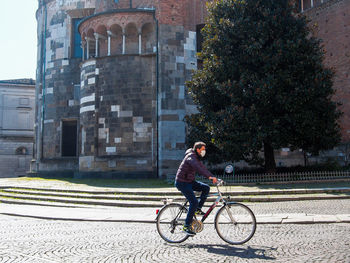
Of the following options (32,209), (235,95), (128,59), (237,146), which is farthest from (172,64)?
(32,209)

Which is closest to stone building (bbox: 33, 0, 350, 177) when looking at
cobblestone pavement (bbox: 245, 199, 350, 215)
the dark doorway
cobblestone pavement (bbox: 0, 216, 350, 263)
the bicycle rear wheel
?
the dark doorway

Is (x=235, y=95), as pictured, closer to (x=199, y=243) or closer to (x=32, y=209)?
(x=32, y=209)

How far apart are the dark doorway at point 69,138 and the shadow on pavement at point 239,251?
23.4 metres

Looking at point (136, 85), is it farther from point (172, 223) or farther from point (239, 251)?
point (239, 251)

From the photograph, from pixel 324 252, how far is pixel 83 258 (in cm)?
376

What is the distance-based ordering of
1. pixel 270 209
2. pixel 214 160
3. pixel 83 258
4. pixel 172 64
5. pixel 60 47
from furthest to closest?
pixel 60 47, pixel 172 64, pixel 214 160, pixel 270 209, pixel 83 258

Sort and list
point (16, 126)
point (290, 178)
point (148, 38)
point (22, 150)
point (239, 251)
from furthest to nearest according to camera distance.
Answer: point (16, 126)
point (22, 150)
point (148, 38)
point (290, 178)
point (239, 251)

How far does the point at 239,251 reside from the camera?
5.96 metres

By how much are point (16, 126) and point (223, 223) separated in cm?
4604

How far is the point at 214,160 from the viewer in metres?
18.7

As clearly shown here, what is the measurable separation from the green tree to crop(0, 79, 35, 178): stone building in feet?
114

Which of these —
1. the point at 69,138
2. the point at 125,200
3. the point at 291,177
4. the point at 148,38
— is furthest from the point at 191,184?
the point at 69,138

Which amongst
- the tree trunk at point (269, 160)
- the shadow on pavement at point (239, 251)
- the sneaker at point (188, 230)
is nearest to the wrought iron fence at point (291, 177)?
the tree trunk at point (269, 160)

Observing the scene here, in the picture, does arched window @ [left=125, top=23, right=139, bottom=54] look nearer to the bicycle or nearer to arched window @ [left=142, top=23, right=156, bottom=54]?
arched window @ [left=142, top=23, right=156, bottom=54]
